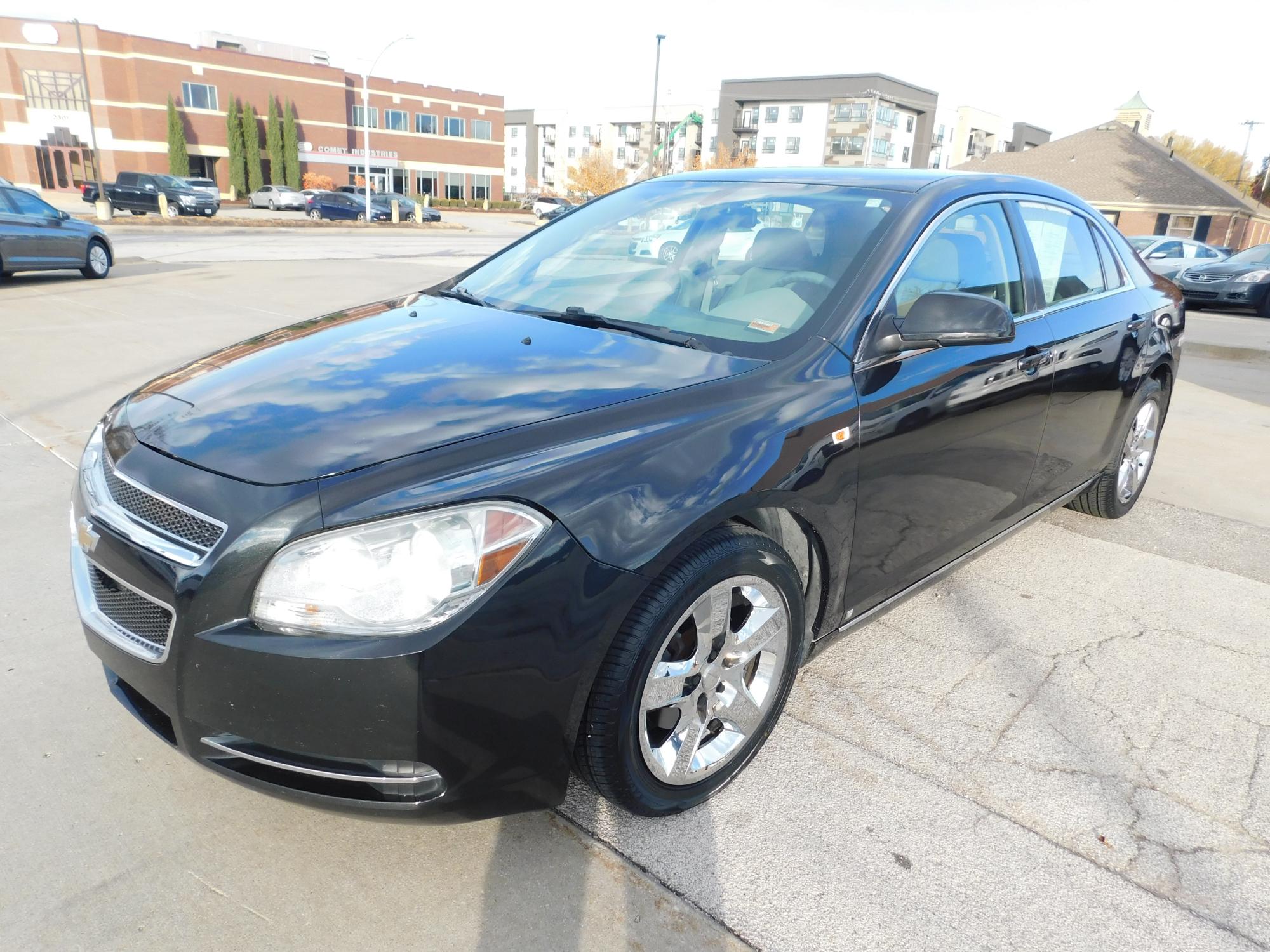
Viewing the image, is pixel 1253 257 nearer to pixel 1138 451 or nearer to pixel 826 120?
pixel 1138 451

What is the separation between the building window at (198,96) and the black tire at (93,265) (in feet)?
166

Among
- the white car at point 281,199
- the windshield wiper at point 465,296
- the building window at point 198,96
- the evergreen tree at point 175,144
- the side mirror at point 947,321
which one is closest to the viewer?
the side mirror at point 947,321

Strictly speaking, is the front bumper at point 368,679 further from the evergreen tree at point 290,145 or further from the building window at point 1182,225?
the evergreen tree at point 290,145

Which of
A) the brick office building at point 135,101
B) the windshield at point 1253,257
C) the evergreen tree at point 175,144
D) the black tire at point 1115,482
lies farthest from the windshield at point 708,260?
the evergreen tree at point 175,144

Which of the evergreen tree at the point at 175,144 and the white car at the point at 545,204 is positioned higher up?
the evergreen tree at the point at 175,144

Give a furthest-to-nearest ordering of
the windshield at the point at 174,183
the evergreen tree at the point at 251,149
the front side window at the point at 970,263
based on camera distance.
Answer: the evergreen tree at the point at 251,149, the windshield at the point at 174,183, the front side window at the point at 970,263

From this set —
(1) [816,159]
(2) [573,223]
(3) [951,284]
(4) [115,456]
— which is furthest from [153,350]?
(1) [816,159]

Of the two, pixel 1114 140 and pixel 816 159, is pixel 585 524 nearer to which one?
pixel 1114 140

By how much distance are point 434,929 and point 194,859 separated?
0.66m

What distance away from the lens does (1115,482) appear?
4656mm

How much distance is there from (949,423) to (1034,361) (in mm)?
671

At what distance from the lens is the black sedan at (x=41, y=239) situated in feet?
40.6

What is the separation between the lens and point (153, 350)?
8.24 m

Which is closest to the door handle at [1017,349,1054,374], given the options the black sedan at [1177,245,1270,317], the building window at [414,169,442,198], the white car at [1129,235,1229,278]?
the black sedan at [1177,245,1270,317]
